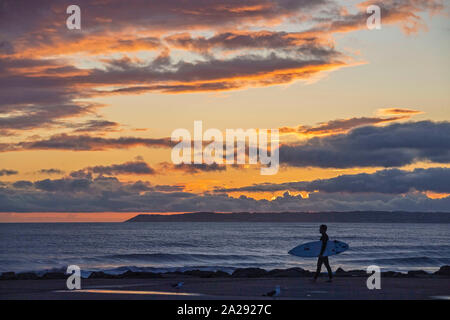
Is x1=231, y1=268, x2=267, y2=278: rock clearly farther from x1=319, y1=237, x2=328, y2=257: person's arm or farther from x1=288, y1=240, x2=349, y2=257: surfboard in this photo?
x1=319, y1=237, x2=328, y2=257: person's arm

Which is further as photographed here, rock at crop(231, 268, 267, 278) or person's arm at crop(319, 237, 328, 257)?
rock at crop(231, 268, 267, 278)

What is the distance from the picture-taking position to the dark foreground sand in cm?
2003

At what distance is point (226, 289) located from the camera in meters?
22.4

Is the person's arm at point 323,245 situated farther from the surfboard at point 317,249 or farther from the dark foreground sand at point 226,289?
the dark foreground sand at point 226,289

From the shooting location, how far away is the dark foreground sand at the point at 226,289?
Answer: 20.0 meters

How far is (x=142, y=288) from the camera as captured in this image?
74.9 ft

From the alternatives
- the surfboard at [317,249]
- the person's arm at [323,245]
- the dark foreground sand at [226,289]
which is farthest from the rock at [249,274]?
the person's arm at [323,245]

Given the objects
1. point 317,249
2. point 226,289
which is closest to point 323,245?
point 317,249

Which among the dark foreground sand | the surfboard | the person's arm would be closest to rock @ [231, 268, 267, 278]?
the dark foreground sand

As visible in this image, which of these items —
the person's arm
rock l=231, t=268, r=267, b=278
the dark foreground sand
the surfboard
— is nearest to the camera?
the dark foreground sand
